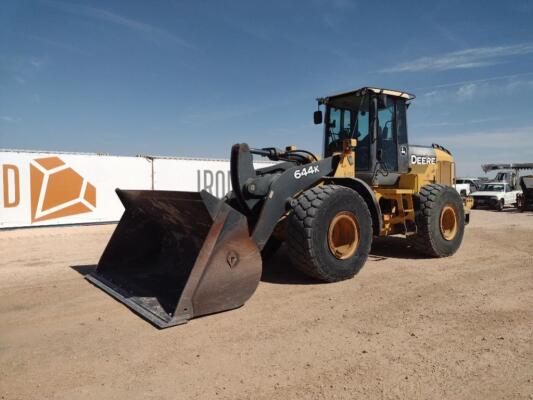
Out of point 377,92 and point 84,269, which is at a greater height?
point 377,92

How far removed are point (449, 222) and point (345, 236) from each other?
2970 millimetres

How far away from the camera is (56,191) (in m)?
11.7

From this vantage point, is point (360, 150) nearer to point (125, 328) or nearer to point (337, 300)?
point (337, 300)

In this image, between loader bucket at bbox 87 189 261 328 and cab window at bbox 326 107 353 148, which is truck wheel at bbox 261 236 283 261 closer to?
loader bucket at bbox 87 189 261 328

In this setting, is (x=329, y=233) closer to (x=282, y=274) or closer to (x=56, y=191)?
(x=282, y=274)

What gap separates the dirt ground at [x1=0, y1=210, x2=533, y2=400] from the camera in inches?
109

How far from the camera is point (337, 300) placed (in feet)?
15.1

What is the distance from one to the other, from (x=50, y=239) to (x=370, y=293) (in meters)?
7.96

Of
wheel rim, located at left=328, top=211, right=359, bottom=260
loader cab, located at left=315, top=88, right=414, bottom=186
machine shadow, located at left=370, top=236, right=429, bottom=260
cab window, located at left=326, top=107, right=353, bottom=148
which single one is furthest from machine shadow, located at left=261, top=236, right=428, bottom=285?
cab window, located at left=326, top=107, right=353, bottom=148

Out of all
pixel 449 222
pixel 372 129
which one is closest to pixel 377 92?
pixel 372 129

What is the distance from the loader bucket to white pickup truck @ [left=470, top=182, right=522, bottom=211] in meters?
20.2

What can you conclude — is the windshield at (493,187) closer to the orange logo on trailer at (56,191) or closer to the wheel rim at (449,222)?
the wheel rim at (449,222)

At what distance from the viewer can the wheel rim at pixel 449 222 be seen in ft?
23.9

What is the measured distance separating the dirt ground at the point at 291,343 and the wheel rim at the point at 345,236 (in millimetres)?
415
